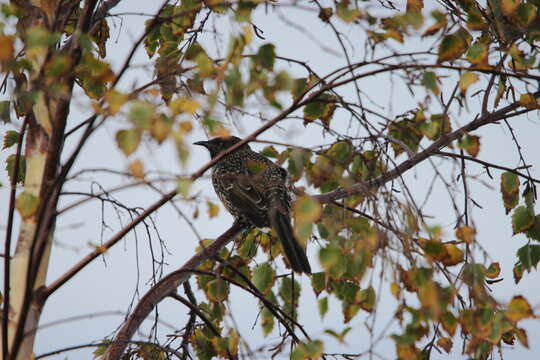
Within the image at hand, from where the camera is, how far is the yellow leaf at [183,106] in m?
1.81

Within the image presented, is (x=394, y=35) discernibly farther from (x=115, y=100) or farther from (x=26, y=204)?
(x=26, y=204)

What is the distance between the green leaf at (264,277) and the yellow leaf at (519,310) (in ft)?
4.30

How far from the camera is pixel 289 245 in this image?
11.8 feet

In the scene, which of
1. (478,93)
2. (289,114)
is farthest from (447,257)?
(478,93)

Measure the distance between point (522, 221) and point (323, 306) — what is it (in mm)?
1437

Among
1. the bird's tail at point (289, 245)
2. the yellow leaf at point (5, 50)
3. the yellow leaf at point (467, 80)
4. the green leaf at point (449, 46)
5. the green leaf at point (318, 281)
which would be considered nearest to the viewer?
the yellow leaf at point (5, 50)

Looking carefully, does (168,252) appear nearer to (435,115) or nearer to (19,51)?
(19,51)

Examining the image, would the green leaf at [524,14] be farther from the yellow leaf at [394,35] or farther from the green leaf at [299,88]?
the green leaf at [299,88]

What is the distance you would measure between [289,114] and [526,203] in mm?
1683

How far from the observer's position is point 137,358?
3.47 m

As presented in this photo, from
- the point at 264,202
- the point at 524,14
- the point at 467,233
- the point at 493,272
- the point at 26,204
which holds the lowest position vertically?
the point at 467,233

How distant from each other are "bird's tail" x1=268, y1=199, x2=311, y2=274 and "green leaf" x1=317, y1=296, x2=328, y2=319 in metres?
0.85

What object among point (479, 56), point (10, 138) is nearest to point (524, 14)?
point (479, 56)

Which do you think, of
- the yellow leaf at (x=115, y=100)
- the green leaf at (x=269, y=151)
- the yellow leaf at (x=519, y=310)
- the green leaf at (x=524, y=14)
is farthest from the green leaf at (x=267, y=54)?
the green leaf at (x=269, y=151)
